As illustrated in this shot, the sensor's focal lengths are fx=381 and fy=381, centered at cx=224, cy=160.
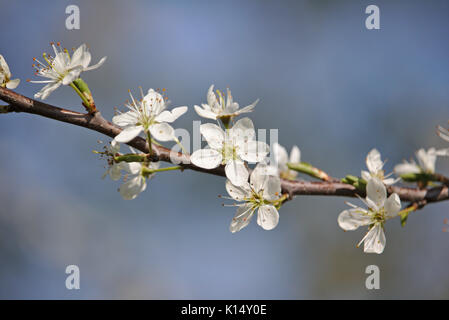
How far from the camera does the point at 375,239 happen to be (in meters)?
1.33

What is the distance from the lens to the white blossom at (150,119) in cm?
111

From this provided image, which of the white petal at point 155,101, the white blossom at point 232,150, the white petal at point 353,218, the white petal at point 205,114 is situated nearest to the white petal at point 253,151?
the white blossom at point 232,150

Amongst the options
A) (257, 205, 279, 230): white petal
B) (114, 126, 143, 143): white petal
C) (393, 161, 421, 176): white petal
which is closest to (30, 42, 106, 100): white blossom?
(114, 126, 143, 143): white petal

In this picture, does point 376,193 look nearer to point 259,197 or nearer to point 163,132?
point 259,197

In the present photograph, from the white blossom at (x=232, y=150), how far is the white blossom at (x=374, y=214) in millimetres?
400

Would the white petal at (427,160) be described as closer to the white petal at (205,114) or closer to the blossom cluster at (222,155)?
the blossom cluster at (222,155)

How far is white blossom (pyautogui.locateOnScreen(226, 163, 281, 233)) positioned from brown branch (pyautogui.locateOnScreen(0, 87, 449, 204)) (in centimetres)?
7

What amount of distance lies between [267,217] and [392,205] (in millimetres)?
421

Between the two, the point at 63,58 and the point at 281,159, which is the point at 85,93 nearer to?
the point at 63,58

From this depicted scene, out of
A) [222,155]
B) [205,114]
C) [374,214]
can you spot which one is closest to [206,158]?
[222,155]

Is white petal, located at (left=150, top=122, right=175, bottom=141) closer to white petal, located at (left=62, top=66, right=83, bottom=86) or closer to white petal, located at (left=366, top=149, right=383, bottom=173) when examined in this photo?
white petal, located at (left=62, top=66, right=83, bottom=86)

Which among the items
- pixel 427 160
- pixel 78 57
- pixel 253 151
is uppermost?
pixel 78 57

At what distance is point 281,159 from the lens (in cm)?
172

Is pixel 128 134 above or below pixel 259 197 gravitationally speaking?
above
